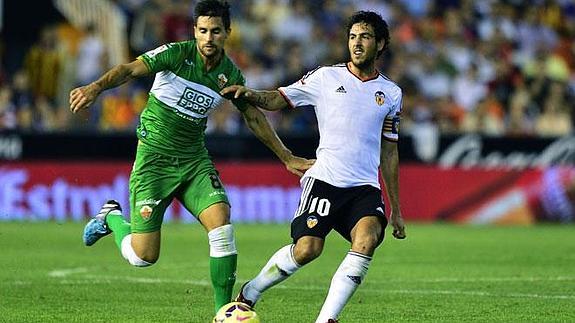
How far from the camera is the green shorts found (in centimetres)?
1045

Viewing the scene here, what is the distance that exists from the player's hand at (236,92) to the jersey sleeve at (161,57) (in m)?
0.47

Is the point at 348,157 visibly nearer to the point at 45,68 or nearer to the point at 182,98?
the point at 182,98

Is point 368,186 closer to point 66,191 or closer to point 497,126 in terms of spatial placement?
point 66,191

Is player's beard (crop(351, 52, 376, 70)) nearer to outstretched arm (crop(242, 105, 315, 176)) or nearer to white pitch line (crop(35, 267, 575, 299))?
outstretched arm (crop(242, 105, 315, 176))

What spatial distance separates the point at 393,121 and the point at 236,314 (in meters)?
1.86

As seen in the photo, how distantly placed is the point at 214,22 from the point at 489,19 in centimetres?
1799

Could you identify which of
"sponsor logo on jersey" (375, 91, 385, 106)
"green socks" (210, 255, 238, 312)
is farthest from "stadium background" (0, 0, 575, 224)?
"sponsor logo on jersey" (375, 91, 385, 106)

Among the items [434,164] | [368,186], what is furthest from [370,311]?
[434,164]

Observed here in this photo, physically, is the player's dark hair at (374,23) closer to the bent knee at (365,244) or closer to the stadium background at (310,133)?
the bent knee at (365,244)

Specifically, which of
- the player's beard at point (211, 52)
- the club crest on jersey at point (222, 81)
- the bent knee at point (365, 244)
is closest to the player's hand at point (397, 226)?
the bent knee at point (365, 244)

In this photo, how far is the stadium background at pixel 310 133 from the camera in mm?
17859

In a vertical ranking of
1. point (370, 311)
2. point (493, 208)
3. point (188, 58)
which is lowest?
point (493, 208)

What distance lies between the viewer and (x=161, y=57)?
1017 centimetres

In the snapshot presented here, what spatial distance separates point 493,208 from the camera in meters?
23.3
